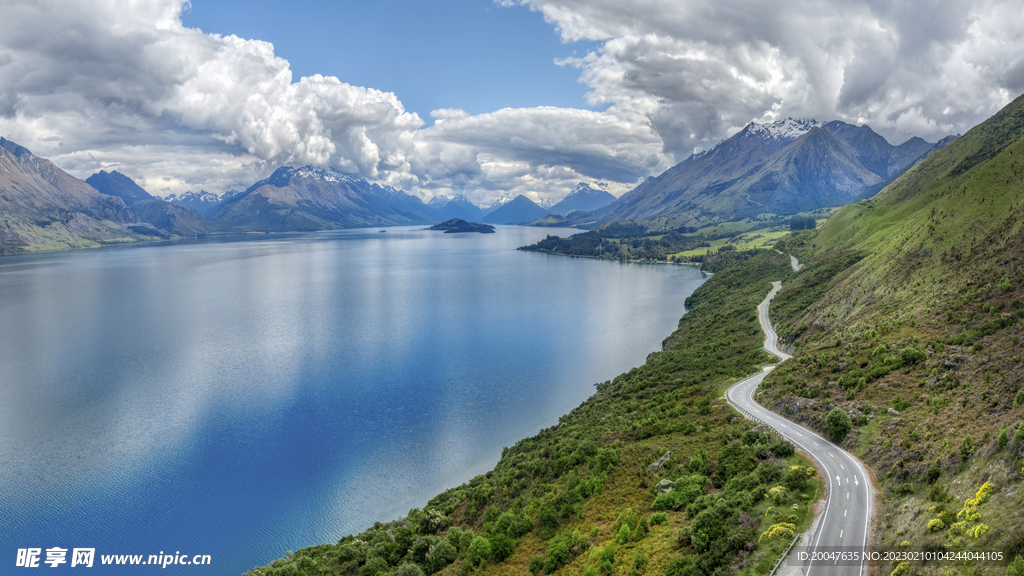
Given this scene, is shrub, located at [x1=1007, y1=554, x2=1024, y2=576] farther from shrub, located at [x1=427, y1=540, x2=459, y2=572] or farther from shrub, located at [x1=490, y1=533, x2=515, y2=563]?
shrub, located at [x1=427, y1=540, x2=459, y2=572]

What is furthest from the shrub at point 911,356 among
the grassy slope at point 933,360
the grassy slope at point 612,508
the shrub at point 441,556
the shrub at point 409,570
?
the shrub at point 409,570

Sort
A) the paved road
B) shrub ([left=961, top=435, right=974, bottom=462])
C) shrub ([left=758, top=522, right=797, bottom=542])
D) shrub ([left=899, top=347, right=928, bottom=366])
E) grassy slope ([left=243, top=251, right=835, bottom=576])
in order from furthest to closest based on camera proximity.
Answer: shrub ([left=899, top=347, right=928, bottom=366]) → grassy slope ([left=243, top=251, right=835, bottom=576]) → shrub ([left=961, top=435, right=974, bottom=462]) → shrub ([left=758, top=522, right=797, bottom=542]) → the paved road

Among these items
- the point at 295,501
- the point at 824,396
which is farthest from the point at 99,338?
the point at 824,396

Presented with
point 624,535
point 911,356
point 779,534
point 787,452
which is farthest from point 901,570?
point 911,356

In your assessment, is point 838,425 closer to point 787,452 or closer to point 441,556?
point 787,452

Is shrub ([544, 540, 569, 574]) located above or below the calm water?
above

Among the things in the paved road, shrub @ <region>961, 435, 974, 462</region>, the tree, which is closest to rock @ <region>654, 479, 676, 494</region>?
the paved road
